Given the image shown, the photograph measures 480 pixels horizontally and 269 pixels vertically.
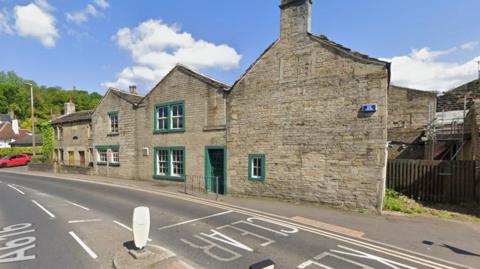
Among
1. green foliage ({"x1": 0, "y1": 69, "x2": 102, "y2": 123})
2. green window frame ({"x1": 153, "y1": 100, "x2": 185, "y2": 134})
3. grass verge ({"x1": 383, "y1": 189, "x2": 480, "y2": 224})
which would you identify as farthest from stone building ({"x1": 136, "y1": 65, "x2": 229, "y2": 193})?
green foliage ({"x1": 0, "y1": 69, "x2": 102, "y2": 123})

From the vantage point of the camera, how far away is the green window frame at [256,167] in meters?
12.6

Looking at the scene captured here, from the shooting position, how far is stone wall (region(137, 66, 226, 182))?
1445 cm

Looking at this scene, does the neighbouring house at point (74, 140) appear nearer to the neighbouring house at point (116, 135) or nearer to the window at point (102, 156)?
the window at point (102, 156)

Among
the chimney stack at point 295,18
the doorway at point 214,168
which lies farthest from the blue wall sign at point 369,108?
the doorway at point 214,168

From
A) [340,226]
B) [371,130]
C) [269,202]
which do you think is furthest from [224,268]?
→ [371,130]

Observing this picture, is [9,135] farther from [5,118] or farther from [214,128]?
[214,128]

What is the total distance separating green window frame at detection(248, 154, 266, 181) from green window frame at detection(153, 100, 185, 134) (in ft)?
17.5

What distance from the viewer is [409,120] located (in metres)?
19.0

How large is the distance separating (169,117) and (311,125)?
9.63m

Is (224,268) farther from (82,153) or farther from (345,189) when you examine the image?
(82,153)

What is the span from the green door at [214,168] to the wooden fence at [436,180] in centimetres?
867

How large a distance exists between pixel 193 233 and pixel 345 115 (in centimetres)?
744

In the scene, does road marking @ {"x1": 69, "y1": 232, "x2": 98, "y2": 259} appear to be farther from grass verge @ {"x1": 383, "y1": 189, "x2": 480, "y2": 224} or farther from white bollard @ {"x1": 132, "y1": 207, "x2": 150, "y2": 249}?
grass verge @ {"x1": 383, "y1": 189, "x2": 480, "y2": 224}

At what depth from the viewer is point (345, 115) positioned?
34.4ft
